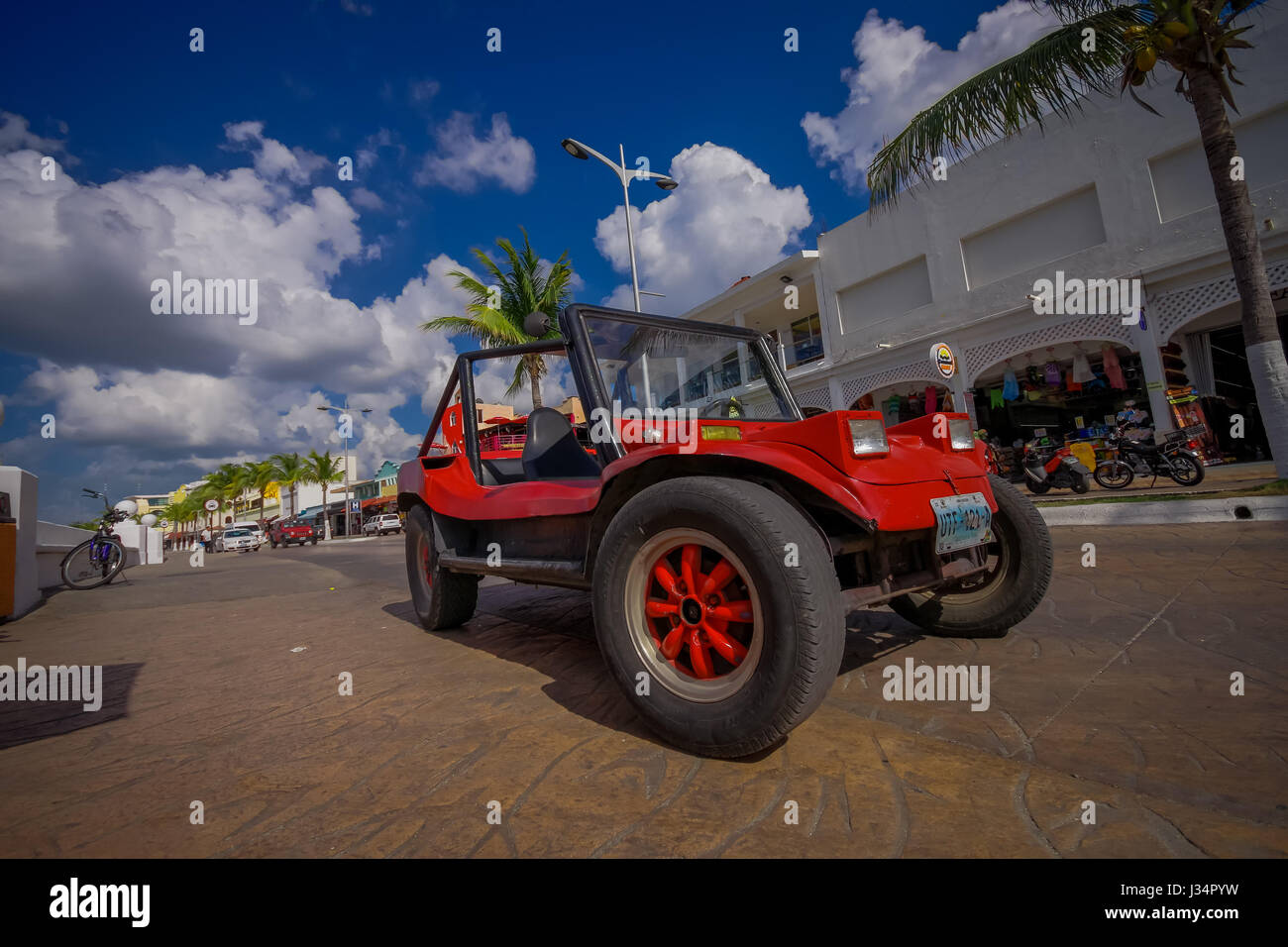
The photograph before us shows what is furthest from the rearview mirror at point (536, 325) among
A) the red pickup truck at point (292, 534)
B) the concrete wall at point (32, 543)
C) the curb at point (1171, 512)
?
the red pickup truck at point (292, 534)

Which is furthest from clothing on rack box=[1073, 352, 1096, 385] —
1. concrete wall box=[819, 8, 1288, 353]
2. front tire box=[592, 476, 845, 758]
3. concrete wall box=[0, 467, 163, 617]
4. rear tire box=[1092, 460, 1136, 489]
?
concrete wall box=[0, 467, 163, 617]

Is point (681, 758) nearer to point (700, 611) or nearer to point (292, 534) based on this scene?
point (700, 611)

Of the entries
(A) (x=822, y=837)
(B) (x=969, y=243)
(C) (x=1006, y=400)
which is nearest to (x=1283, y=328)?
(C) (x=1006, y=400)

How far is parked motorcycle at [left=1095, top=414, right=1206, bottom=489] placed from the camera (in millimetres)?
9086

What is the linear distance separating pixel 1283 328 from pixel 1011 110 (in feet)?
32.0

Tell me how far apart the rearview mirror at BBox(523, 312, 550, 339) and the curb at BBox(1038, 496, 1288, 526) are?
556 cm

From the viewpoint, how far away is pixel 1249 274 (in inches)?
257

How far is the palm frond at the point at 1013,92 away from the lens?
7.14 m

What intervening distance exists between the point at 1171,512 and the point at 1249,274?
9.64ft

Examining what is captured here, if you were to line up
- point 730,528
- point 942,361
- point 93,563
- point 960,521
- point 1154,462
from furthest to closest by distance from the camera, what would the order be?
point 93,563 < point 942,361 < point 1154,462 < point 960,521 < point 730,528

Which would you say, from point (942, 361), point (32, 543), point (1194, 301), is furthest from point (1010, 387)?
point (32, 543)
